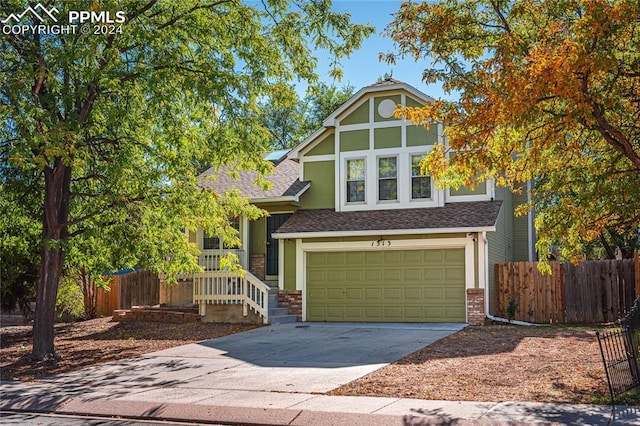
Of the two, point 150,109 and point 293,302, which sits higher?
point 150,109

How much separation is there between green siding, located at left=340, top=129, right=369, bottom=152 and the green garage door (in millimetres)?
3427

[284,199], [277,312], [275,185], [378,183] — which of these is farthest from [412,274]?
[275,185]

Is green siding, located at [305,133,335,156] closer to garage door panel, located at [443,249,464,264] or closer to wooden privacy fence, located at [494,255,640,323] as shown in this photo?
garage door panel, located at [443,249,464,264]

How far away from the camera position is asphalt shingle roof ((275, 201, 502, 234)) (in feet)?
61.4

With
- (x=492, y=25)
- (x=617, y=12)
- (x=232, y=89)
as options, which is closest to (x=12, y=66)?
(x=232, y=89)

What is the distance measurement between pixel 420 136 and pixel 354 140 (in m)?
2.16

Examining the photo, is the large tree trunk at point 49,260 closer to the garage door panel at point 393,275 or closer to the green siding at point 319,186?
the green siding at point 319,186

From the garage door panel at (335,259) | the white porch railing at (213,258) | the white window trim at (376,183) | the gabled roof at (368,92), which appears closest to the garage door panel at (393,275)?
the garage door panel at (335,259)

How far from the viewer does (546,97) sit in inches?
389

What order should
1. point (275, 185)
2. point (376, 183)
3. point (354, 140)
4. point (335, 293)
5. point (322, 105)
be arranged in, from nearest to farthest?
point (335, 293) → point (376, 183) → point (354, 140) → point (275, 185) → point (322, 105)

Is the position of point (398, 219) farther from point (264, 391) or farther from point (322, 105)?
point (322, 105)

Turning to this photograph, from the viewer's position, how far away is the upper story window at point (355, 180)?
2123 centimetres

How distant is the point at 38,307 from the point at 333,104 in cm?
2605

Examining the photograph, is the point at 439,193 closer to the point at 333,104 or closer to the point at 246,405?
the point at 246,405
